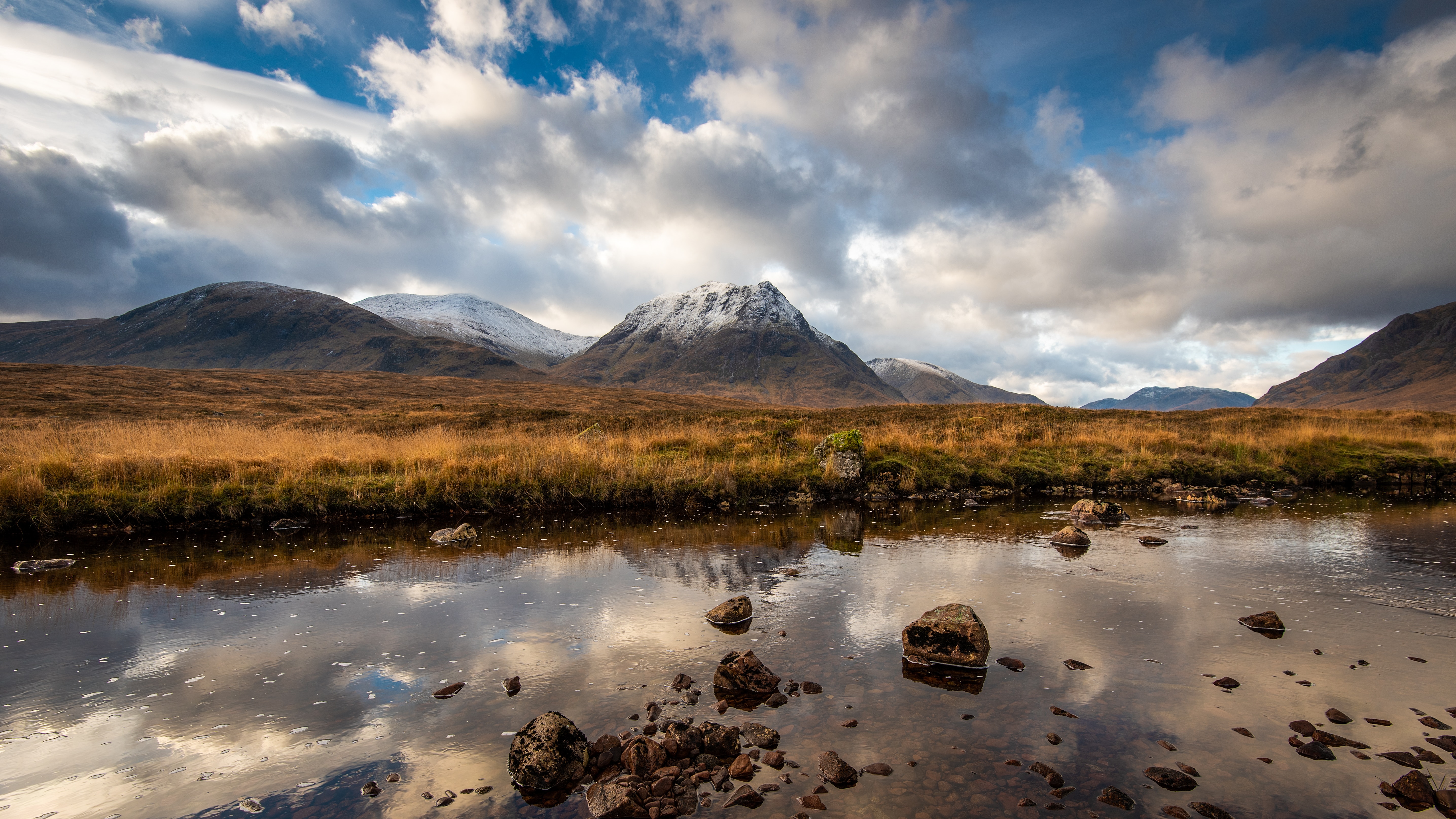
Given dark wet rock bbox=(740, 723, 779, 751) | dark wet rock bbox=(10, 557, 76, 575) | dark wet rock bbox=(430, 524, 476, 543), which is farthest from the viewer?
dark wet rock bbox=(430, 524, 476, 543)

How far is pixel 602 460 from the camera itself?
1884 cm

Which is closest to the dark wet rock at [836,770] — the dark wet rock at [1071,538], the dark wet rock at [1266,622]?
the dark wet rock at [1266,622]

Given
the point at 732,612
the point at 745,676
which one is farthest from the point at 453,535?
the point at 745,676

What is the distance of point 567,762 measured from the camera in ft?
15.6

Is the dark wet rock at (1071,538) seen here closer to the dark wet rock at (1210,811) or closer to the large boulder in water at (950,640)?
the large boulder in water at (950,640)

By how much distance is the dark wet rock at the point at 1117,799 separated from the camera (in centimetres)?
433

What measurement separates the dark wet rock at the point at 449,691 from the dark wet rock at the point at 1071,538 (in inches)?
454

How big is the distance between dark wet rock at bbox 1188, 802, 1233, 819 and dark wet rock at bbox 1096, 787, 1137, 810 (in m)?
0.38

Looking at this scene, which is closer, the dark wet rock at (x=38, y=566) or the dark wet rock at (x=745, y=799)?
the dark wet rock at (x=745, y=799)

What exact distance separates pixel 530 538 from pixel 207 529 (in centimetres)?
793

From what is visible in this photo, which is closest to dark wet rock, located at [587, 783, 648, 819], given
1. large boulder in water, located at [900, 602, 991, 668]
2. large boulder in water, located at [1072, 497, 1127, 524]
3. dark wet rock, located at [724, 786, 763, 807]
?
dark wet rock, located at [724, 786, 763, 807]

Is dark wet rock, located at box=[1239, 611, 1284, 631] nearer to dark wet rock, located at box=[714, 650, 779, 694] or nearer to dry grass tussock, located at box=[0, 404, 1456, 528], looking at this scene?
dark wet rock, located at box=[714, 650, 779, 694]

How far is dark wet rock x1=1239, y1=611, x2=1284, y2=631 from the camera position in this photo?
7621mm

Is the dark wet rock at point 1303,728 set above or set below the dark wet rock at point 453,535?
above
